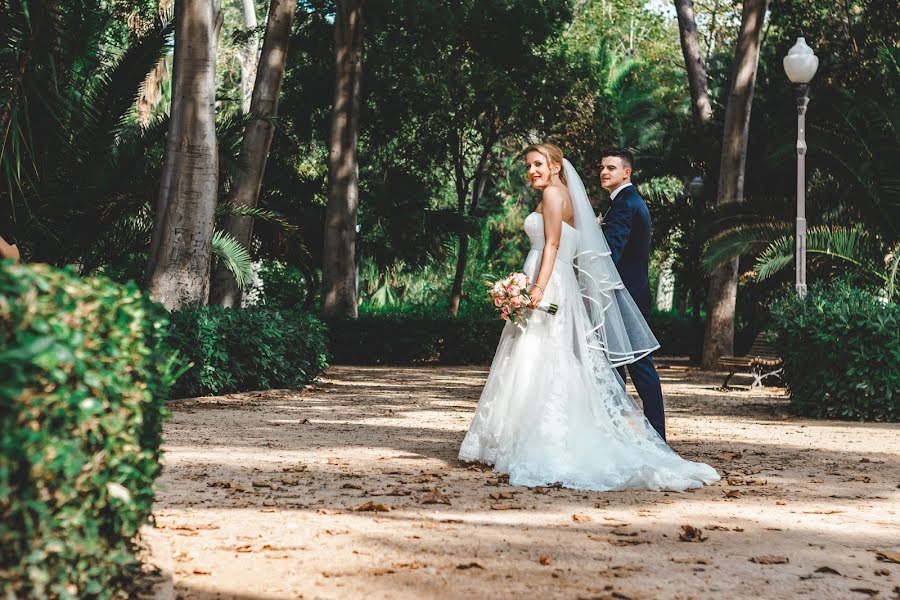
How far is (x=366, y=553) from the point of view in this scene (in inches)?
172

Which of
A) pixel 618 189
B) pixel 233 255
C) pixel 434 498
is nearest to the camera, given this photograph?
pixel 434 498

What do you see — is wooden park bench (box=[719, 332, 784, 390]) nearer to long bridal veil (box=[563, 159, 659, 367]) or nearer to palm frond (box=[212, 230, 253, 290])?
palm frond (box=[212, 230, 253, 290])

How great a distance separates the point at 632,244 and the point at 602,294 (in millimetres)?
587

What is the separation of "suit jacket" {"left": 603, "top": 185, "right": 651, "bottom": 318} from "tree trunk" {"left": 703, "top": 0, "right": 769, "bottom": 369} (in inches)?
440

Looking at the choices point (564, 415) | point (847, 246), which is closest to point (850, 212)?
point (847, 246)

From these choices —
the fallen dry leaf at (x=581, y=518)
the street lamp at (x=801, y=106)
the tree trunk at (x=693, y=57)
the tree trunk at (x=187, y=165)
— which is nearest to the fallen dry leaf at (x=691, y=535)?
the fallen dry leaf at (x=581, y=518)

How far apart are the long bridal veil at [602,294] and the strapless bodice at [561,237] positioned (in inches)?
1.9

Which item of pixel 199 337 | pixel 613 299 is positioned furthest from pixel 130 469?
pixel 199 337

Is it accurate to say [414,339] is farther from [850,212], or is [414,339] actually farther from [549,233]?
[549,233]

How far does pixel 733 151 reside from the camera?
19062 mm

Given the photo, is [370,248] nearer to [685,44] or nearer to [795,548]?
[685,44]

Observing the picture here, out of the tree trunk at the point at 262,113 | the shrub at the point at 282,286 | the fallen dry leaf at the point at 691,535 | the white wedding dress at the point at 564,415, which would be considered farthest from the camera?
the shrub at the point at 282,286

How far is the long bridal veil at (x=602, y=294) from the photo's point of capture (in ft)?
23.7

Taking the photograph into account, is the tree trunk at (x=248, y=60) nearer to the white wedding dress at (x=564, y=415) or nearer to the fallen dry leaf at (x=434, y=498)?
the white wedding dress at (x=564, y=415)
